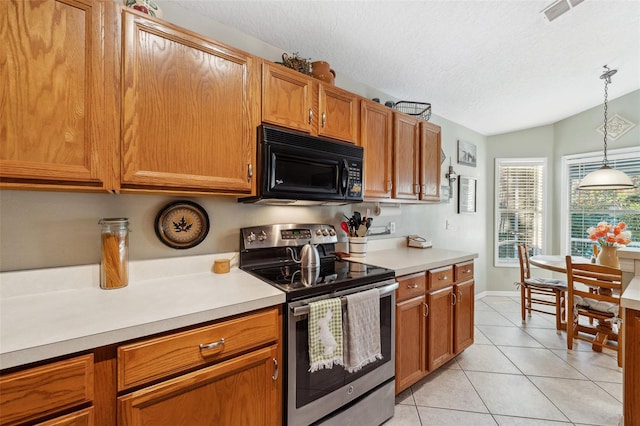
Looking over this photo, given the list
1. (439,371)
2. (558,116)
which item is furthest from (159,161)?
(558,116)

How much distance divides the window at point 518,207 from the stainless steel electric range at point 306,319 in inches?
136

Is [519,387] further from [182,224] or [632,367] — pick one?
[182,224]

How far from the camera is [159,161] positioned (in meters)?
1.20

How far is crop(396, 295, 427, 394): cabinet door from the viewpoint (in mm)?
1769

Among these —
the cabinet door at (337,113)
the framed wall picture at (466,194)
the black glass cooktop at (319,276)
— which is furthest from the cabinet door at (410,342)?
the framed wall picture at (466,194)

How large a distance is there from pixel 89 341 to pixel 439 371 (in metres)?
2.39

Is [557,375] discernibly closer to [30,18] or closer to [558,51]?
[558,51]

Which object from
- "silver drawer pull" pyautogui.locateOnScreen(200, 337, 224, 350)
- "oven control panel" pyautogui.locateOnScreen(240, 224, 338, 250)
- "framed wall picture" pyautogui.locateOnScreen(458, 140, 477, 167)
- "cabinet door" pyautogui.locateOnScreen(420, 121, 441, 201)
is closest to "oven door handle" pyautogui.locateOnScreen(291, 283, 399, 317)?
"silver drawer pull" pyautogui.locateOnScreen(200, 337, 224, 350)

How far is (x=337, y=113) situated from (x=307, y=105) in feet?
0.86

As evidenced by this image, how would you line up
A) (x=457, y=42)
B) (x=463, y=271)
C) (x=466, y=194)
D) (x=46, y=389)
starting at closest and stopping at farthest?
1. (x=46, y=389)
2. (x=457, y=42)
3. (x=463, y=271)
4. (x=466, y=194)

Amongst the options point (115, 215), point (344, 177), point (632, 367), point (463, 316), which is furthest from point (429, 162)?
point (115, 215)

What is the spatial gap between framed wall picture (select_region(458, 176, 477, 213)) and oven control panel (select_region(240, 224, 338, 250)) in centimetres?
241

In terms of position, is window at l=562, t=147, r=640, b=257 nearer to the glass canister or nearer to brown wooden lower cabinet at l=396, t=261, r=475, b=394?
brown wooden lower cabinet at l=396, t=261, r=475, b=394

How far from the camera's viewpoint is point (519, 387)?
2.01 meters
